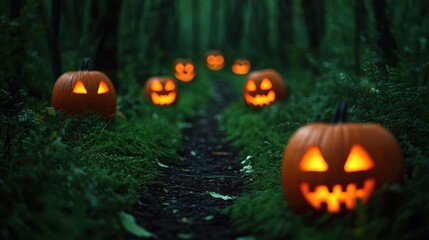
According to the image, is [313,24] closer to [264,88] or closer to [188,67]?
[264,88]

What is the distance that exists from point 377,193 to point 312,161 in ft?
2.10

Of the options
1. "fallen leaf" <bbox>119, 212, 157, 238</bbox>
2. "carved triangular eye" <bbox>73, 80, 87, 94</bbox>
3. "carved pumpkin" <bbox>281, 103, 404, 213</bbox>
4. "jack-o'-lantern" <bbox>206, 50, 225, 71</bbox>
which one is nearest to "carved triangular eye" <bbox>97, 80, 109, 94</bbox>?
"carved triangular eye" <bbox>73, 80, 87, 94</bbox>

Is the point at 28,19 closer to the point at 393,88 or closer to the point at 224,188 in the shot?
the point at 224,188

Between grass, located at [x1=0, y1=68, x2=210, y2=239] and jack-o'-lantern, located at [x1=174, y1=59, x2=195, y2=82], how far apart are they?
1248 centimetres

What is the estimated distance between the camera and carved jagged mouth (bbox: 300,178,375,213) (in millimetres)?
4102

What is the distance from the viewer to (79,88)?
7477mm

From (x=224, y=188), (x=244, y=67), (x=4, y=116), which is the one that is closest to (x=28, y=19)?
(x=4, y=116)

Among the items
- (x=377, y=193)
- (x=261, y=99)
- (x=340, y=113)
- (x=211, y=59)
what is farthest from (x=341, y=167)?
(x=211, y=59)

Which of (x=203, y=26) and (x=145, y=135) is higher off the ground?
(x=203, y=26)

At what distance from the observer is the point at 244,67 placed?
98.4 ft

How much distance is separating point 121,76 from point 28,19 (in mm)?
4677

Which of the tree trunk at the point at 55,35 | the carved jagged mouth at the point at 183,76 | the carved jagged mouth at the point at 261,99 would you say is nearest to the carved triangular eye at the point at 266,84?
the carved jagged mouth at the point at 261,99

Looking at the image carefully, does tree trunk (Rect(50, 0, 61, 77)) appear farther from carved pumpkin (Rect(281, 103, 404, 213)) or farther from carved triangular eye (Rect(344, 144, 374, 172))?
carved triangular eye (Rect(344, 144, 374, 172))

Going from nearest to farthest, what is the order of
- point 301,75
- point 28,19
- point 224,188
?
point 224,188 → point 28,19 → point 301,75
